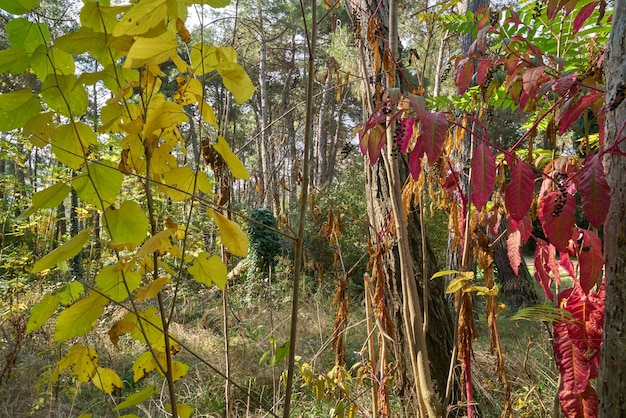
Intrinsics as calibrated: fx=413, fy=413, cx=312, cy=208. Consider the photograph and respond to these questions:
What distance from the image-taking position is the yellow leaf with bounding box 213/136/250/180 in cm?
55

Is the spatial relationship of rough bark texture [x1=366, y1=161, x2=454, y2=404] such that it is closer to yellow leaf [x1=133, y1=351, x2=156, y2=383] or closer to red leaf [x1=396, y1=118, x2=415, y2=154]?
red leaf [x1=396, y1=118, x2=415, y2=154]

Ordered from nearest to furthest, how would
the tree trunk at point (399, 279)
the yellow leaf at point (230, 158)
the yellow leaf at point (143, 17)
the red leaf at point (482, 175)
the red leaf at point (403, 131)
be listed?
the yellow leaf at point (143, 17) → the yellow leaf at point (230, 158) → the red leaf at point (482, 175) → the red leaf at point (403, 131) → the tree trunk at point (399, 279)

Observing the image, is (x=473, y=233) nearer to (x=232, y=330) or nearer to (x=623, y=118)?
(x=623, y=118)

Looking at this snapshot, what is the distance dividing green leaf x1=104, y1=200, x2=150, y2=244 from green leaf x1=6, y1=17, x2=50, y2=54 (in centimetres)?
25

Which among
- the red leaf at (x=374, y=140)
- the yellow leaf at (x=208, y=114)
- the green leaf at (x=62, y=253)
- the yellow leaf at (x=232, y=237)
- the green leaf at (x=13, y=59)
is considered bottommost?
the yellow leaf at (x=232, y=237)

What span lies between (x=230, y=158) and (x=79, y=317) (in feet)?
0.96

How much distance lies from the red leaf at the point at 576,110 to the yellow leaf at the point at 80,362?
3.36ft

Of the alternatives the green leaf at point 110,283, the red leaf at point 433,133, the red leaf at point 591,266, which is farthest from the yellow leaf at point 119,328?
the red leaf at point 591,266

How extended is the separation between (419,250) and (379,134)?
1139 mm

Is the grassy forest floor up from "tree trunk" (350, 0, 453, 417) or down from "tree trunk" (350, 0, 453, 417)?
down

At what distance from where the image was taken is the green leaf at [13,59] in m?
0.53

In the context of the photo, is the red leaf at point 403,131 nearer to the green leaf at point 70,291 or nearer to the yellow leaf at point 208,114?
the yellow leaf at point 208,114

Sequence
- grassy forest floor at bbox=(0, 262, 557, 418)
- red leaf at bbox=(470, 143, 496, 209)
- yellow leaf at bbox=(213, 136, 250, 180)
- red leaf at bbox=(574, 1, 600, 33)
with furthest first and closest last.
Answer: grassy forest floor at bbox=(0, 262, 557, 418) → red leaf at bbox=(574, 1, 600, 33) → red leaf at bbox=(470, 143, 496, 209) → yellow leaf at bbox=(213, 136, 250, 180)

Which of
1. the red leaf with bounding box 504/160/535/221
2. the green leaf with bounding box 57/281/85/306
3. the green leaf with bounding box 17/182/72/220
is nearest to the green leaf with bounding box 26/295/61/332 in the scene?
the green leaf with bounding box 57/281/85/306
